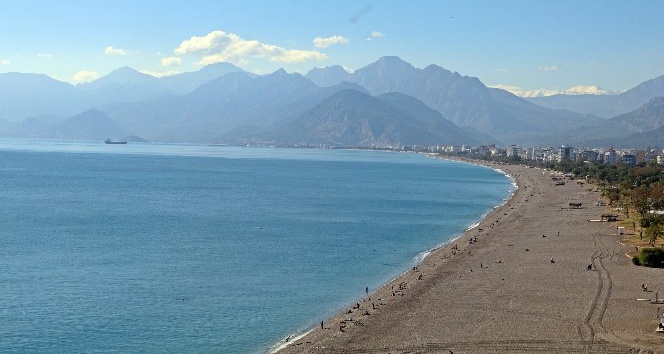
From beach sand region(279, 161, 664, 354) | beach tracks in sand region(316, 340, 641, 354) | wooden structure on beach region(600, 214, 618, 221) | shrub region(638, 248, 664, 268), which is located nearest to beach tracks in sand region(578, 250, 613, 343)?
beach sand region(279, 161, 664, 354)

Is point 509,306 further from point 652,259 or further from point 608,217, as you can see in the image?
point 608,217

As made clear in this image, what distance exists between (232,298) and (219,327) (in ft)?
15.8

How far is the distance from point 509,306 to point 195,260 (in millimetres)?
19611

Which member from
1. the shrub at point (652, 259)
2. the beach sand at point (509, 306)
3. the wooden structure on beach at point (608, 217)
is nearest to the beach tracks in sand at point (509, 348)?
the beach sand at point (509, 306)

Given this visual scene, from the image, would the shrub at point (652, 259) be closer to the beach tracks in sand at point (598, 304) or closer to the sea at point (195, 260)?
→ the beach tracks in sand at point (598, 304)

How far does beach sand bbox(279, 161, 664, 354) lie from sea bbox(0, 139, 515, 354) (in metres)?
2.19

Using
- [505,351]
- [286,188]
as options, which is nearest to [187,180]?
[286,188]

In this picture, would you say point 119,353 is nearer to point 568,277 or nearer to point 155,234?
point 568,277

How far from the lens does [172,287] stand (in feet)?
115

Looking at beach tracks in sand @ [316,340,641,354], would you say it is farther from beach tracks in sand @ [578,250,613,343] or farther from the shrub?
the shrub

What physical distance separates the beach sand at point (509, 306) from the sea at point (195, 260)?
219 centimetres

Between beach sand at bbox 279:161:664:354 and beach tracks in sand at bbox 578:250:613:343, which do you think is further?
beach tracks in sand at bbox 578:250:613:343

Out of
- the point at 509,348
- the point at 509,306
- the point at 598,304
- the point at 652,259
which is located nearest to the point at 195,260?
the point at 509,306

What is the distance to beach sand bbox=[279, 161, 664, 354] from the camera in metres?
→ 25.0
